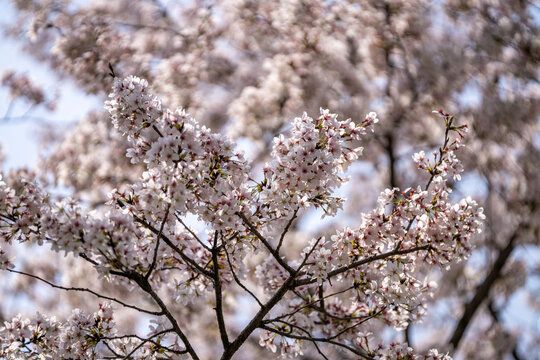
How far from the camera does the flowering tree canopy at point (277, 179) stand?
234 centimetres

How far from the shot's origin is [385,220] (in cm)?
254

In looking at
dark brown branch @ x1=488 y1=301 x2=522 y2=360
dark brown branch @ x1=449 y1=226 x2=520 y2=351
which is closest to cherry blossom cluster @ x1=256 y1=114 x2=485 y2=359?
dark brown branch @ x1=449 y1=226 x2=520 y2=351

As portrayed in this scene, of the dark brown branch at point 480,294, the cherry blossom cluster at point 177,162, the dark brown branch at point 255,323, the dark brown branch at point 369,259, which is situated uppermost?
the dark brown branch at point 480,294

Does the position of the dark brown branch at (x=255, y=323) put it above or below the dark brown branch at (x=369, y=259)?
below

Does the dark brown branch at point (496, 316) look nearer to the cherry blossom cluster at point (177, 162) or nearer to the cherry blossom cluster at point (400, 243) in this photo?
the cherry blossom cluster at point (400, 243)

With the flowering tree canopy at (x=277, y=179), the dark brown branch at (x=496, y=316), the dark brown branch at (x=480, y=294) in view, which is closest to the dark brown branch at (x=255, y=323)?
the flowering tree canopy at (x=277, y=179)

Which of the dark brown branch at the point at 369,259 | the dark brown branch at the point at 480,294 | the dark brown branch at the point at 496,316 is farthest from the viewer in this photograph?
the dark brown branch at the point at 496,316

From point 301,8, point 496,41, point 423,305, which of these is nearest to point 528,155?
point 496,41

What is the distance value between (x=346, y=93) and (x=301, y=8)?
1674mm

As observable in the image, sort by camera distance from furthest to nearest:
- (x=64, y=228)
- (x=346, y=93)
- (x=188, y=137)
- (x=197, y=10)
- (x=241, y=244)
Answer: (x=197, y=10) → (x=346, y=93) → (x=241, y=244) → (x=188, y=137) → (x=64, y=228)

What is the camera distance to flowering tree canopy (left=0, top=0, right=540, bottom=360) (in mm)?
2336

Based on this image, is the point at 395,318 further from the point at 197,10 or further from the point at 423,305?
the point at 197,10

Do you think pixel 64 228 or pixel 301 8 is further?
pixel 301 8

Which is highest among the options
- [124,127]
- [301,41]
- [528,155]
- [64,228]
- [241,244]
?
[301,41]
